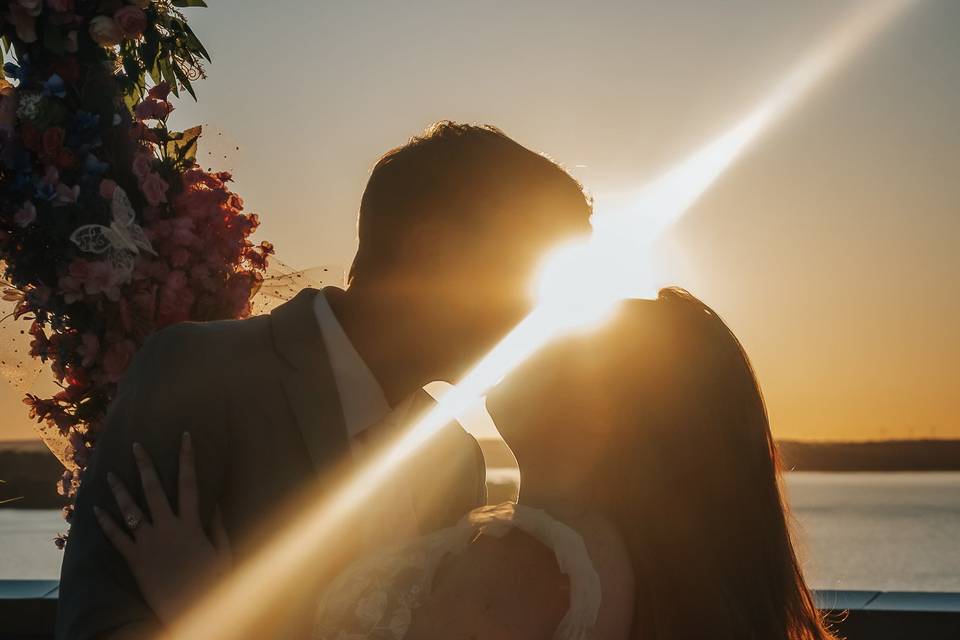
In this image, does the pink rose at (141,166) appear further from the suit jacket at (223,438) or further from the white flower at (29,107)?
the suit jacket at (223,438)

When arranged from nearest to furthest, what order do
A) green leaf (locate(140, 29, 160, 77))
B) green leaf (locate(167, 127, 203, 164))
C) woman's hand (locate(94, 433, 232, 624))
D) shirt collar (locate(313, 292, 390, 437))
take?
woman's hand (locate(94, 433, 232, 624)), shirt collar (locate(313, 292, 390, 437)), green leaf (locate(167, 127, 203, 164)), green leaf (locate(140, 29, 160, 77))

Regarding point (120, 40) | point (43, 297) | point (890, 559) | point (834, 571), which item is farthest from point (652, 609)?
point (890, 559)

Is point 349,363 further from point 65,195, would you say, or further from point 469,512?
point 65,195

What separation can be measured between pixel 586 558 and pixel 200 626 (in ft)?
3.28

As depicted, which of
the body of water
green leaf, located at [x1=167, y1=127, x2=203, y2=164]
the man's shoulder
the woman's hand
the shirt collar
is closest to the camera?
the woman's hand

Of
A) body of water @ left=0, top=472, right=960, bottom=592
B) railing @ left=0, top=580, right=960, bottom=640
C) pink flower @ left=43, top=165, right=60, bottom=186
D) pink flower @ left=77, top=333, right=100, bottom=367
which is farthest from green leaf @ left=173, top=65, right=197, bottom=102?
body of water @ left=0, top=472, right=960, bottom=592

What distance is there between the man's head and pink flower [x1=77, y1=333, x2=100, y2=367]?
90 centimetres

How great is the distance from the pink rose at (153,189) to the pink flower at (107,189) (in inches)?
3.9

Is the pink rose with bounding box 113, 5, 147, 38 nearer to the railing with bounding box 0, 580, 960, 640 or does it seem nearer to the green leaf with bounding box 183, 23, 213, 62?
the green leaf with bounding box 183, 23, 213, 62

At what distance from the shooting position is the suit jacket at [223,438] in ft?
8.57

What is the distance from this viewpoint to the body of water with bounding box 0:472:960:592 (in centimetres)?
4828

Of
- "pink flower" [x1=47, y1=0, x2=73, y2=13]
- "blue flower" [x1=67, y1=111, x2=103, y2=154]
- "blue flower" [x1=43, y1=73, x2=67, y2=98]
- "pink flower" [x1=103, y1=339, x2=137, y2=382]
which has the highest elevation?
"pink flower" [x1=47, y1=0, x2=73, y2=13]

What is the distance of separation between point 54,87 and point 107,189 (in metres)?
0.38

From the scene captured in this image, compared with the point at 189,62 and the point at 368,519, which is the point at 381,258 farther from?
the point at 189,62
